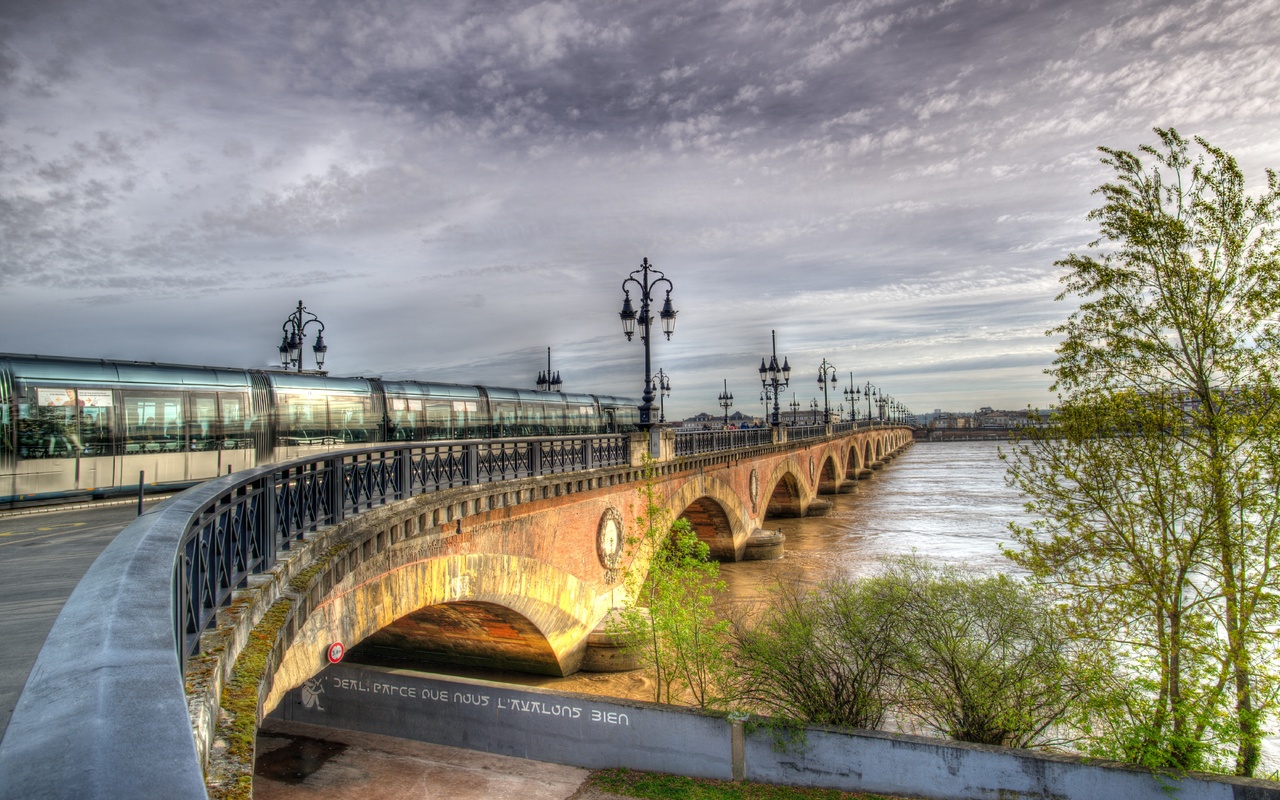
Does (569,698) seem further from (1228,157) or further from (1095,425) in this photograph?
(1228,157)

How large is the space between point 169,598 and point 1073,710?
14089 mm

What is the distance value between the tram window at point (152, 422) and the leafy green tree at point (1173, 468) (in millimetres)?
15464

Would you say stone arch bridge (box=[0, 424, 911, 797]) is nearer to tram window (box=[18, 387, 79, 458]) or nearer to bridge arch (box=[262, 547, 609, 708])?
bridge arch (box=[262, 547, 609, 708])

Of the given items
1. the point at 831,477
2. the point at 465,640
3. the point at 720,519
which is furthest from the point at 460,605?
the point at 831,477

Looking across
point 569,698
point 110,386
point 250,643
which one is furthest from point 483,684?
point 250,643

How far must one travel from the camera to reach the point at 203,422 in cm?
1517

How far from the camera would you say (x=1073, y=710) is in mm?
12414

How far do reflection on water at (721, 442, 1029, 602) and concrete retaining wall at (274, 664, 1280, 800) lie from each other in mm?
5046

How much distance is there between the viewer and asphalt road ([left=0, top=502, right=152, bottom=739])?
13.7 ft

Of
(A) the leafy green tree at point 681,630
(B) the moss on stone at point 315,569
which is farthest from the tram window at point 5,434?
(A) the leafy green tree at point 681,630

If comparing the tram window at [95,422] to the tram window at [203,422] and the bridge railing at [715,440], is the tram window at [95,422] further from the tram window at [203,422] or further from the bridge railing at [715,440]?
the bridge railing at [715,440]

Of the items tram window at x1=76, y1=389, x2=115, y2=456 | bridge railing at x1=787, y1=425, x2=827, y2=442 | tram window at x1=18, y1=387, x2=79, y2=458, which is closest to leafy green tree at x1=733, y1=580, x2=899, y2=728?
tram window at x1=76, y1=389, x2=115, y2=456

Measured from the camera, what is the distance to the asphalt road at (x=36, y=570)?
4.17 m

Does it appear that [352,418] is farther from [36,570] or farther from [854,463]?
[854,463]
